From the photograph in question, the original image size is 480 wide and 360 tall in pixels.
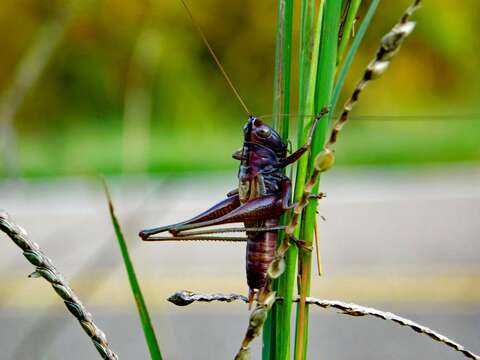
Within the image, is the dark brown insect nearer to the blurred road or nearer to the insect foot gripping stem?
the insect foot gripping stem

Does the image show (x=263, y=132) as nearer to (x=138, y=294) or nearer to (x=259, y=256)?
(x=259, y=256)

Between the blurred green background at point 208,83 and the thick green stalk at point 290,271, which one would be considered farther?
the blurred green background at point 208,83

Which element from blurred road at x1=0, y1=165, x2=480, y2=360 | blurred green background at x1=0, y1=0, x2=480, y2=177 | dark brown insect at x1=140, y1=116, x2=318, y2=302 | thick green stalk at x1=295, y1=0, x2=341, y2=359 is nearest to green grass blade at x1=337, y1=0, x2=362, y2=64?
thick green stalk at x1=295, y1=0, x2=341, y2=359

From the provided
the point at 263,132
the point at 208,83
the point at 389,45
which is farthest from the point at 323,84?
the point at 208,83

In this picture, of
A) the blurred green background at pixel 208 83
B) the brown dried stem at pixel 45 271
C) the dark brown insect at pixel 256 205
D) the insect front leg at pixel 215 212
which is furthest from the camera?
the blurred green background at pixel 208 83

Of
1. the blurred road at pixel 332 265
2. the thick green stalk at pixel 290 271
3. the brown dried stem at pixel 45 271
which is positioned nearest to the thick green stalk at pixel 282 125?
the thick green stalk at pixel 290 271

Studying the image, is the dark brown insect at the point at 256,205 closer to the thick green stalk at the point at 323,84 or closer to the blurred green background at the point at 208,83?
the thick green stalk at the point at 323,84
